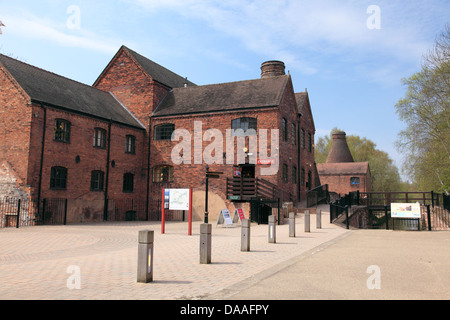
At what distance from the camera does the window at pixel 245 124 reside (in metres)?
24.0

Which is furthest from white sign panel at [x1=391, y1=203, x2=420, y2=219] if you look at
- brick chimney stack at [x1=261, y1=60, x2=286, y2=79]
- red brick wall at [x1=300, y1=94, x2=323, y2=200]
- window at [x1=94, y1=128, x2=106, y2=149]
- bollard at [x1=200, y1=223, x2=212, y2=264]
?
brick chimney stack at [x1=261, y1=60, x2=286, y2=79]

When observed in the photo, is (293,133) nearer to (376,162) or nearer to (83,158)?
(83,158)

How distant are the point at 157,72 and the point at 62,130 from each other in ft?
37.5

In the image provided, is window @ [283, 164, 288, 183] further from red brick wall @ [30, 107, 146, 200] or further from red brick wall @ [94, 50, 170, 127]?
red brick wall @ [94, 50, 170, 127]

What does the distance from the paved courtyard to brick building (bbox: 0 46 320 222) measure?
867cm

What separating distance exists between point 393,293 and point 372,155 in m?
61.8

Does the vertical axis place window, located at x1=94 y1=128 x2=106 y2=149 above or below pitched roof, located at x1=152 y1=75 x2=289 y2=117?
below

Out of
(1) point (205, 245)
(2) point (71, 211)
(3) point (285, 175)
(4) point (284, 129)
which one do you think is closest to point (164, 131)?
(4) point (284, 129)

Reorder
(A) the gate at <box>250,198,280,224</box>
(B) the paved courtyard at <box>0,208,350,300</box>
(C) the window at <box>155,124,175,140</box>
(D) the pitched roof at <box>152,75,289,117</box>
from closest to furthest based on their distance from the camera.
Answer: (B) the paved courtyard at <box>0,208,350,300</box> → (A) the gate at <box>250,198,280,224</box> → (D) the pitched roof at <box>152,75,289,117</box> → (C) the window at <box>155,124,175,140</box>

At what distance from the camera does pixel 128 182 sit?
83.5 feet

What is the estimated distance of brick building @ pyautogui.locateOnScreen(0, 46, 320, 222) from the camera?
62.6 feet
